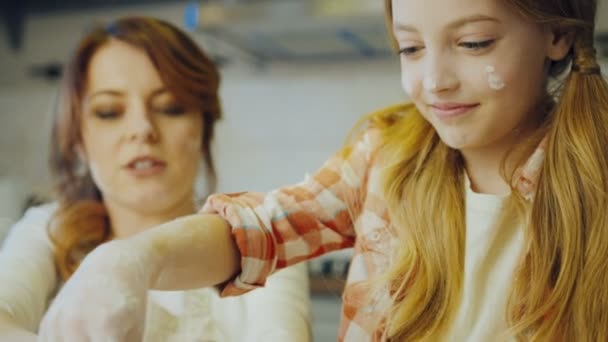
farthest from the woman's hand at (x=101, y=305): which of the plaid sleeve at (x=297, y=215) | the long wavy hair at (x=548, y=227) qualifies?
the long wavy hair at (x=548, y=227)

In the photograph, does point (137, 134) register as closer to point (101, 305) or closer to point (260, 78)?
point (101, 305)

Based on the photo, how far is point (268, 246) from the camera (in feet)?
2.09

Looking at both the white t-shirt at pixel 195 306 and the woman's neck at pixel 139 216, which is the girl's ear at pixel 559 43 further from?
the woman's neck at pixel 139 216

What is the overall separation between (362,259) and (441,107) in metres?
0.22

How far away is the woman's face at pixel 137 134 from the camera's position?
0.88 metres

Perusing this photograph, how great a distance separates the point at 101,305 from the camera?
1.41 ft

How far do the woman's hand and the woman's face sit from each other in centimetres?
41

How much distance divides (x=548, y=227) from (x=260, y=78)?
62.6 inches

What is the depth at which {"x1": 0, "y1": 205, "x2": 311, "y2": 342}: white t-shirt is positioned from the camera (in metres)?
0.77

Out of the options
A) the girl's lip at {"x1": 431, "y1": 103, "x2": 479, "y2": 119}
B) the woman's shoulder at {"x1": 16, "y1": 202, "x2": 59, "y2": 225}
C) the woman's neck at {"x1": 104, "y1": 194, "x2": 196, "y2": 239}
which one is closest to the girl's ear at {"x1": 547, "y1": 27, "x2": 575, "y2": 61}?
the girl's lip at {"x1": 431, "y1": 103, "x2": 479, "y2": 119}

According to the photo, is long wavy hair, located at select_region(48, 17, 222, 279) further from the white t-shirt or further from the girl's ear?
the girl's ear

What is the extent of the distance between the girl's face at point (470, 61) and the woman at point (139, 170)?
354 mm

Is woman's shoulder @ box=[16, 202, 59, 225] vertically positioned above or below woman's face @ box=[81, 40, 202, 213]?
below

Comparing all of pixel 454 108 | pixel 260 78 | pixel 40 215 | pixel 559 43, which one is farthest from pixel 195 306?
pixel 260 78
